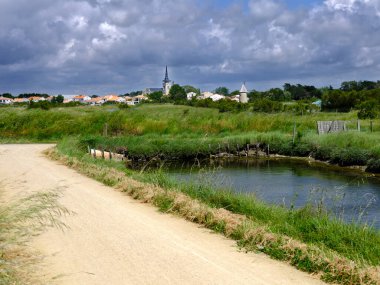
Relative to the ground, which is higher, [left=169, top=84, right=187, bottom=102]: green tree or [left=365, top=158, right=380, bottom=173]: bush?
[left=169, top=84, right=187, bottom=102]: green tree

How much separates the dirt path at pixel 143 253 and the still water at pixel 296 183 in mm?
3080

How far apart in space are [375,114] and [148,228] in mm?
38820

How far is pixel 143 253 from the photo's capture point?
25.6 ft

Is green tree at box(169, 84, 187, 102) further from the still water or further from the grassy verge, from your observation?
the grassy verge

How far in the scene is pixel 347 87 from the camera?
102812mm

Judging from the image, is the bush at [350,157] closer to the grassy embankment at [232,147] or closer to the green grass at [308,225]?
the grassy embankment at [232,147]

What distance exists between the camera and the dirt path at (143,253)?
6.72 metres

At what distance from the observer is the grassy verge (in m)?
6.77

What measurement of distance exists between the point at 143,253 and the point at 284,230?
99.1 inches

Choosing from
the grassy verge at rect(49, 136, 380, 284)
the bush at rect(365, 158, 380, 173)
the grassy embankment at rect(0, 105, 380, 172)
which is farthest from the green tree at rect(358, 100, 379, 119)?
the grassy verge at rect(49, 136, 380, 284)

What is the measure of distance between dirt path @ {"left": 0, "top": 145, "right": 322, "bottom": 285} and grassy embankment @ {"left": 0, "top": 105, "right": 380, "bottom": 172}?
20.2m

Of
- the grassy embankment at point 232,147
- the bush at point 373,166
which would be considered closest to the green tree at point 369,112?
the grassy embankment at point 232,147

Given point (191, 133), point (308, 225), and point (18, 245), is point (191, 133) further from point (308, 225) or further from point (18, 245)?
point (18, 245)

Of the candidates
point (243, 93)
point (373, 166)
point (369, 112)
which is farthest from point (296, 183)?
point (243, 93)
